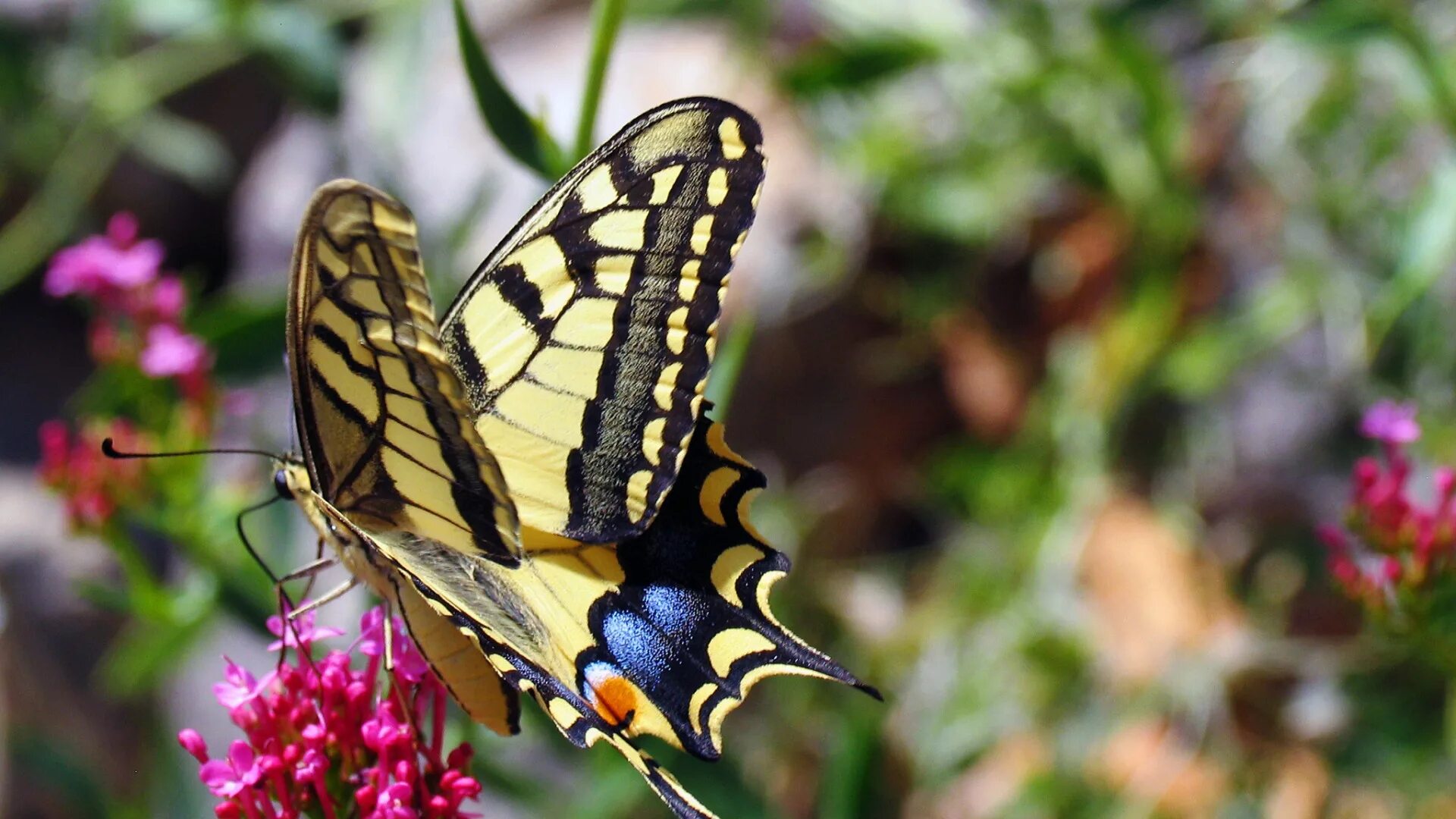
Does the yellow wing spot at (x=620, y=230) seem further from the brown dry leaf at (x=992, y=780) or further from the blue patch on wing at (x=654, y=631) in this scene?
the brown dry leaf at (x=992, y=780)

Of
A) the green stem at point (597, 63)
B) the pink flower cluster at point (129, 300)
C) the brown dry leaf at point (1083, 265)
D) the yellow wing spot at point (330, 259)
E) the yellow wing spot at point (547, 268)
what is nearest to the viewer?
the yellow wing spot at point (330, 259)

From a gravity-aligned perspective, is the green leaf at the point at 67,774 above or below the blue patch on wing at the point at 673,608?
below

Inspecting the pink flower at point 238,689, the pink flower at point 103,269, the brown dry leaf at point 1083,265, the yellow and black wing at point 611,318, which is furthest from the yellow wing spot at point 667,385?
the brown dry leaf at point 1083,265

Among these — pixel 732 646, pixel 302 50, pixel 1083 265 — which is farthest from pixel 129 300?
pixel 1083 265

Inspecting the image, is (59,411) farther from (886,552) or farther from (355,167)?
(886,552)

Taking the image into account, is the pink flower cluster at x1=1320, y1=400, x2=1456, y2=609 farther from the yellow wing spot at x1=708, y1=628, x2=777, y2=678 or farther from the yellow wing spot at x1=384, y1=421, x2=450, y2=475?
the yellow wing spot at x1=384, y1=421, x2=450, y2=475

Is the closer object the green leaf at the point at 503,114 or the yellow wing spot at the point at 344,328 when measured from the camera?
the yellow wing spot at the point at 344,328

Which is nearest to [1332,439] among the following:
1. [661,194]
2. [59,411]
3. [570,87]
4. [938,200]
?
[938,200]
